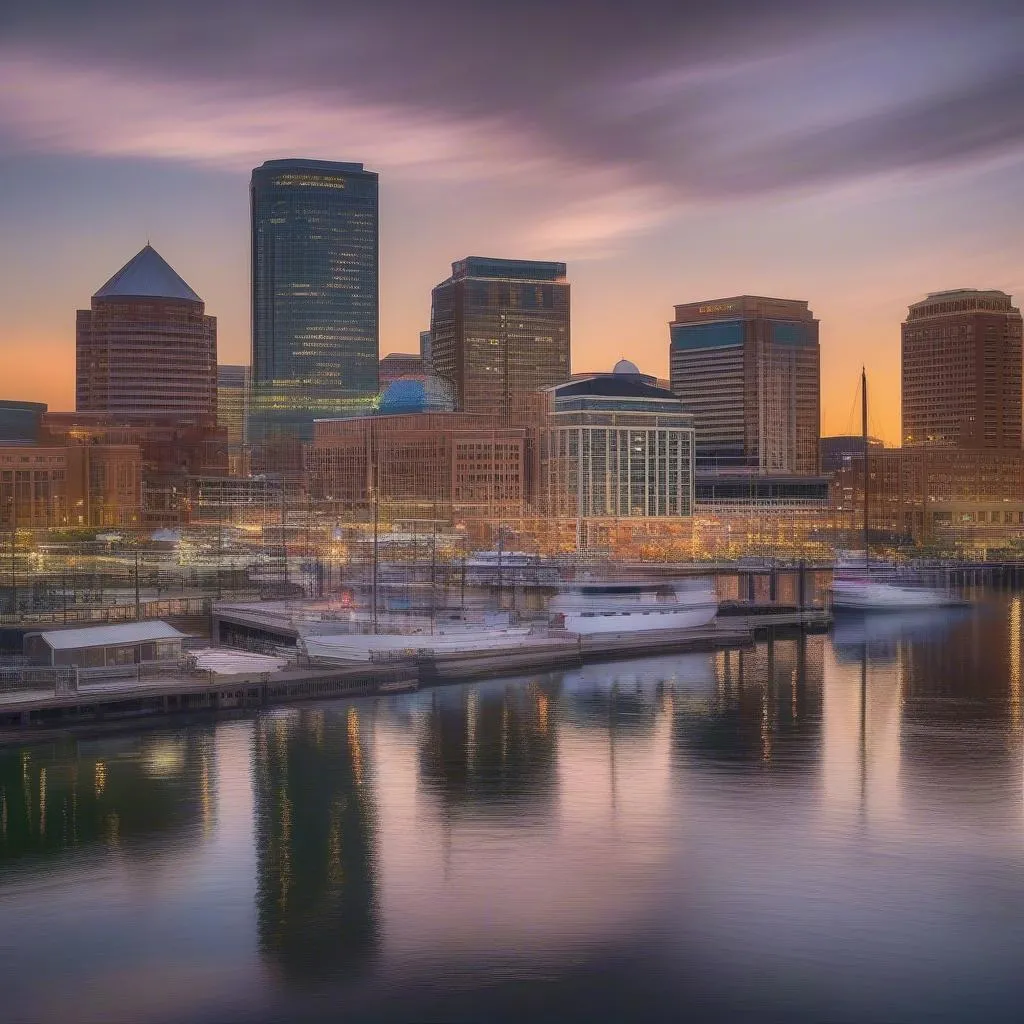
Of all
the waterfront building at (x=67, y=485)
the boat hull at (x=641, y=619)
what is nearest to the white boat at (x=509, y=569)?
the boat hull at (x=641, y=619)

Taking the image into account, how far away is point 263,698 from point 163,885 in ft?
72.3

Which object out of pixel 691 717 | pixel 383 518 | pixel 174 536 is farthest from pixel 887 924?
pixel 383 518

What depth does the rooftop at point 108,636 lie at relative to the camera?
5492 centimetres

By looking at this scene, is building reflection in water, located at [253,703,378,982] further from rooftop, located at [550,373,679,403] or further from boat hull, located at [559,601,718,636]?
rooftop, located at [550,373,679,403]

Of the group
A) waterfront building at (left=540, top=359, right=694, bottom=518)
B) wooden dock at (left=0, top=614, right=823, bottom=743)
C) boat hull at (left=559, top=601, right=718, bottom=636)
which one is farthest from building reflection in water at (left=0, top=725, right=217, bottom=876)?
waterfront building at (left=540, top=359, right=694, bottom=518)

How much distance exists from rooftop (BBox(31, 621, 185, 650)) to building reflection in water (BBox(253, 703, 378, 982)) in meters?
7.20

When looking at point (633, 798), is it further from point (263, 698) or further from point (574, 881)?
point (263, 698)

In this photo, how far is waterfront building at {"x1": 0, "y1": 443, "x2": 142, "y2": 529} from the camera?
185000mm

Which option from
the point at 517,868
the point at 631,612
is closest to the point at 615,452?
the point at 631,612

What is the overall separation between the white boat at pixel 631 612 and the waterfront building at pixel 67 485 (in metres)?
107

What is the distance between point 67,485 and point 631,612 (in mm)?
127343

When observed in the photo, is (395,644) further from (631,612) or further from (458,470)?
(458,470)

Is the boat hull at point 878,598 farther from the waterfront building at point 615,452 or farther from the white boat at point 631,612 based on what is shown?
the waterfront building at point 615,452

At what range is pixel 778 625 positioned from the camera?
292 feet
